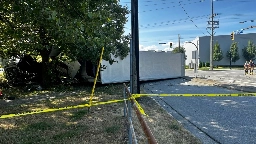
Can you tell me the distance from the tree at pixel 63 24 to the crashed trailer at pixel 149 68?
959 mm

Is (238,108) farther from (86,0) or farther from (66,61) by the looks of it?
(66,61)

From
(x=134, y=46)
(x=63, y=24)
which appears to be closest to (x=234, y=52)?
(x=134, y=46)

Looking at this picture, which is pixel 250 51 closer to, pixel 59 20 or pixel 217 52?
pixel 217 52

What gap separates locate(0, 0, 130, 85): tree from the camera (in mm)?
5133

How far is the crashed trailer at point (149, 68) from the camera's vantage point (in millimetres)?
16234

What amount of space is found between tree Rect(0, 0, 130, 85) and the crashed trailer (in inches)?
37.8

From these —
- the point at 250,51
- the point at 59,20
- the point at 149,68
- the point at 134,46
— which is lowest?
the point at 149,68

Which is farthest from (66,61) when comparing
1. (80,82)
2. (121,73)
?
(121,73)

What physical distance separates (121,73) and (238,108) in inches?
368

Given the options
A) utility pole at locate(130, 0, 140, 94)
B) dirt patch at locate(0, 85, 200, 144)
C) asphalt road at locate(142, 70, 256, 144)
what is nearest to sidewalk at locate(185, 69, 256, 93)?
asphalt road at locate(142, 70, 256, 144)

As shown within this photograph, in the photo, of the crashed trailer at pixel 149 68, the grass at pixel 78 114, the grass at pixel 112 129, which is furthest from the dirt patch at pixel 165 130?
the crashed trailer at pixel 149 68

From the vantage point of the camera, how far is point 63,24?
5.55m

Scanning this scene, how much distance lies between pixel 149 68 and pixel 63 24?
14120 millimetres

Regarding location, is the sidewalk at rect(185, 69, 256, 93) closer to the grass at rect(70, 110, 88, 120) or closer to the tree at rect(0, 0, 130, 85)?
the tree at rect(0, 0, 130, 85)
